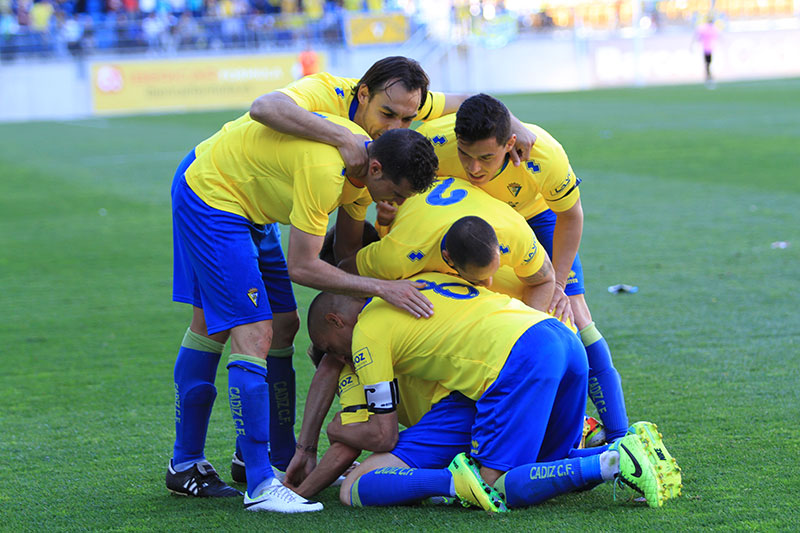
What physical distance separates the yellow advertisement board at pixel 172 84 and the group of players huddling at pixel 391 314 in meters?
29.1

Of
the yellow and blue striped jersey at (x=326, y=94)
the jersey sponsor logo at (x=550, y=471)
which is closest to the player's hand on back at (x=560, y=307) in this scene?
the jersey sponsor logo at (x=550, y=471)

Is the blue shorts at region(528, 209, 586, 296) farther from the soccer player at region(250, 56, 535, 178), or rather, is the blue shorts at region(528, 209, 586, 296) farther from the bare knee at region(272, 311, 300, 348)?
the bare knee at region(272, 311, 300, 348)

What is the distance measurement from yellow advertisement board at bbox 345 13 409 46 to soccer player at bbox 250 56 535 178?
1250 inches

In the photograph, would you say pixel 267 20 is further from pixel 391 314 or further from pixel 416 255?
pixel 391 314

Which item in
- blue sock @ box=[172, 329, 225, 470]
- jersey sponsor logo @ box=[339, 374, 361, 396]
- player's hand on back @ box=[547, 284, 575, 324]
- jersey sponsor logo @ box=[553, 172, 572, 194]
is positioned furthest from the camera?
jersey sponsor logo @ box=[553, 172, 572, 194]

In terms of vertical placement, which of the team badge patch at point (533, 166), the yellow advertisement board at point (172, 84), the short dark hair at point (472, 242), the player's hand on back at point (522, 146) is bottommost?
the yellow advertisement board at point (172, 84)

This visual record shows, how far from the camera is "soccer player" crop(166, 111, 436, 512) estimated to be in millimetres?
3438

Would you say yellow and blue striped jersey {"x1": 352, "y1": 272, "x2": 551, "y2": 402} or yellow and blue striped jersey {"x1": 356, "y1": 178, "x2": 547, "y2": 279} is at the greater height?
yellow and blue striped jersey {"x1": 356, "y1": 178, "x2": 547, "y2": 279}

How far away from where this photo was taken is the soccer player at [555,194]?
379 centimetres

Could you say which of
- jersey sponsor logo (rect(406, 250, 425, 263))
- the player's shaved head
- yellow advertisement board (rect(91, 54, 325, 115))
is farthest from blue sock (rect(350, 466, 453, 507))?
yellow advertisement board (rect(91, 54, 325, 115))

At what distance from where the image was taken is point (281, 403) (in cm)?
404

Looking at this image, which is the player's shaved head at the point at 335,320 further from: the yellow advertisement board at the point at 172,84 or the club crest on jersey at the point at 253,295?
the yellow advertisement board at the point at 172,84

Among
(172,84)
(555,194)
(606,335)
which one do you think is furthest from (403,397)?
(172,84)

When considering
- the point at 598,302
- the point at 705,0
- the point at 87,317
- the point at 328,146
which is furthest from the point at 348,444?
the point at 705,0
